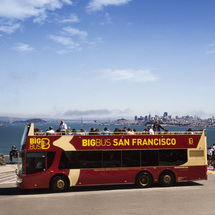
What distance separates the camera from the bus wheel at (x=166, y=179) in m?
17.1

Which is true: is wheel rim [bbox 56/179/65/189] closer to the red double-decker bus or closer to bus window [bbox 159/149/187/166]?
the red double-decker bus

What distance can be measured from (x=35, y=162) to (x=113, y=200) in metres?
4.22

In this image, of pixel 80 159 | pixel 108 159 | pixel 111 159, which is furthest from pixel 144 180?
pixel 80 159

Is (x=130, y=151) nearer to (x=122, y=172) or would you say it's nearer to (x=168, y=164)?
(x=122, y=172)

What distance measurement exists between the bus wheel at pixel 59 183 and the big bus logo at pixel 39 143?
5.27ft

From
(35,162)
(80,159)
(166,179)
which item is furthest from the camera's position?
(166,179)

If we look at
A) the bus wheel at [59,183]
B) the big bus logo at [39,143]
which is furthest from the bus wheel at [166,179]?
the big bus logo at [39,143]

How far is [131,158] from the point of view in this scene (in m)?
16.8

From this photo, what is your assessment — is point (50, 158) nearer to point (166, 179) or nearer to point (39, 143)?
point (39, 143)

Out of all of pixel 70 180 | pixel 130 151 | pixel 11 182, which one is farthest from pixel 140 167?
pixel 11 182

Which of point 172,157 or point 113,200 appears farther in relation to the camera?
point 172,157

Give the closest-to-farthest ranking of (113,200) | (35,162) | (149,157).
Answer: (113,200)
(35,162)
(149,157)

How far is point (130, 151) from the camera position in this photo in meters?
16.7

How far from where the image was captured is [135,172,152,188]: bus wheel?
658 inches
